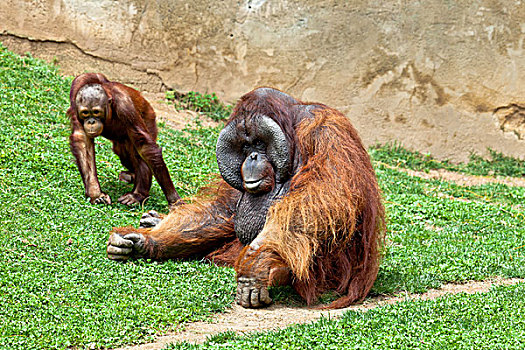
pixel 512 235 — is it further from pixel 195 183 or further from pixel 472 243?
pixel 195 183

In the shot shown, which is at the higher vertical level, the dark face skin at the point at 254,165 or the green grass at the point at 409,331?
the dark face skin at the point at 254,165

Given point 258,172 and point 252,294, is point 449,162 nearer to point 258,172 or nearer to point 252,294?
point 258,172

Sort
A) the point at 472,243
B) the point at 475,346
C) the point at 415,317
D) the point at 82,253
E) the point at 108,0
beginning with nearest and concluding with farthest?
the point at 475,346, the point at 415,317, the point at 82,253, the point at 472,243, the point at 108,0

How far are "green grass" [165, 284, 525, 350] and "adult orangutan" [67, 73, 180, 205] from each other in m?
2.29

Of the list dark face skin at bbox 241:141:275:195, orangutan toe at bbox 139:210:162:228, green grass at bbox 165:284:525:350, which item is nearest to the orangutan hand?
orangutan toe at bbox 139:210:162:228

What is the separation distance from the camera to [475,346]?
244 cm

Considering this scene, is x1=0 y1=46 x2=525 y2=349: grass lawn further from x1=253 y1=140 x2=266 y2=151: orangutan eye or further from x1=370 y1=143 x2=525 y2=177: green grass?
x1=253 y1=140 x2=266 y2=151: orangutan eye

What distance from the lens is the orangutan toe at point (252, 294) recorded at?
3.02m

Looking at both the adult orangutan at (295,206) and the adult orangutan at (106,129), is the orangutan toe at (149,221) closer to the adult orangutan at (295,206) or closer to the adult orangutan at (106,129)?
the adult orangutan at (295,206)

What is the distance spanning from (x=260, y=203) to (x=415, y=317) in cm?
99

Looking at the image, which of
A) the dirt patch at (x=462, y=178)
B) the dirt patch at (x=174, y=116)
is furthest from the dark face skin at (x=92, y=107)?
the dirt patch at (x=462, y=178)

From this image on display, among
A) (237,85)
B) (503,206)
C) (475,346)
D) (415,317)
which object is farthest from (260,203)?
(237,85)

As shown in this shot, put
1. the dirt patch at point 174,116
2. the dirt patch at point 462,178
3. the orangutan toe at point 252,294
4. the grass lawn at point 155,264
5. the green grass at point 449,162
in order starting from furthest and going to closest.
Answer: the green grass at point 449,162 < the dirt patch at point 174,116 < the dirt patch at point 462,178 < the orangutan toe at point 252,294 < the grass lawn at point 155,264

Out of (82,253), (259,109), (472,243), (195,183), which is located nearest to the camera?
(259,109)
